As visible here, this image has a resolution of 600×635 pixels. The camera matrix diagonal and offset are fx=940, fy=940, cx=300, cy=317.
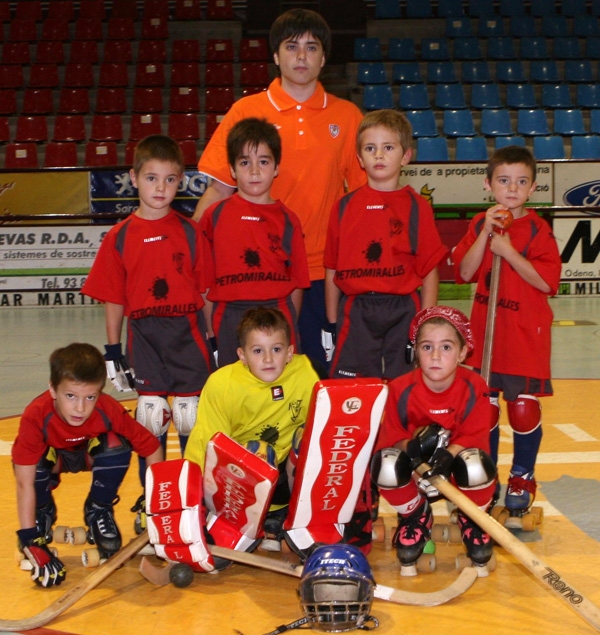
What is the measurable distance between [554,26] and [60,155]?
24.6 feet

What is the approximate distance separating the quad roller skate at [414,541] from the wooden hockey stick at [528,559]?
278mm

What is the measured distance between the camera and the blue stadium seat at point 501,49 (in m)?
13.5

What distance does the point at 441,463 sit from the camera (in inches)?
117

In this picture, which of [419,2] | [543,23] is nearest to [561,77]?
[543,23]

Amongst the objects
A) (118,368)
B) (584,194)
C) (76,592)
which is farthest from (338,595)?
(584,194)

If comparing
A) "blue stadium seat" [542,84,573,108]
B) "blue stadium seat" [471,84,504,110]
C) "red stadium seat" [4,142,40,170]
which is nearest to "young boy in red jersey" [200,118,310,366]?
"red stadium seat" [4,142,40,170]

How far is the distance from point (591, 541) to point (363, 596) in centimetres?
114

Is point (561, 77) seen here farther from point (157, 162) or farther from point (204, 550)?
point (204, 550)

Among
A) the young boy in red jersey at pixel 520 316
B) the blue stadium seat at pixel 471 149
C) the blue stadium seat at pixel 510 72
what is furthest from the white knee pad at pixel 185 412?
the blue stadium seat at pixel 510 72

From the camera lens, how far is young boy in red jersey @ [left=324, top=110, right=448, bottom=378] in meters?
3.56

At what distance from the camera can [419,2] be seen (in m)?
14.4

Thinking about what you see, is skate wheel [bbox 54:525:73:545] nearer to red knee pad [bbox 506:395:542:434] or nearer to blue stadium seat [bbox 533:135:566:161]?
red knee pad [bbox 506:395:542:434]

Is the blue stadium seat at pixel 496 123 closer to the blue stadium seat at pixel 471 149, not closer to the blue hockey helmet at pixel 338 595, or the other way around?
the blue stadium seat at pixel 471 149

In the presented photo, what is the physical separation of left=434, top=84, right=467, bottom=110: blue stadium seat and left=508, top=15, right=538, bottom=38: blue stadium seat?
1.73 meters
